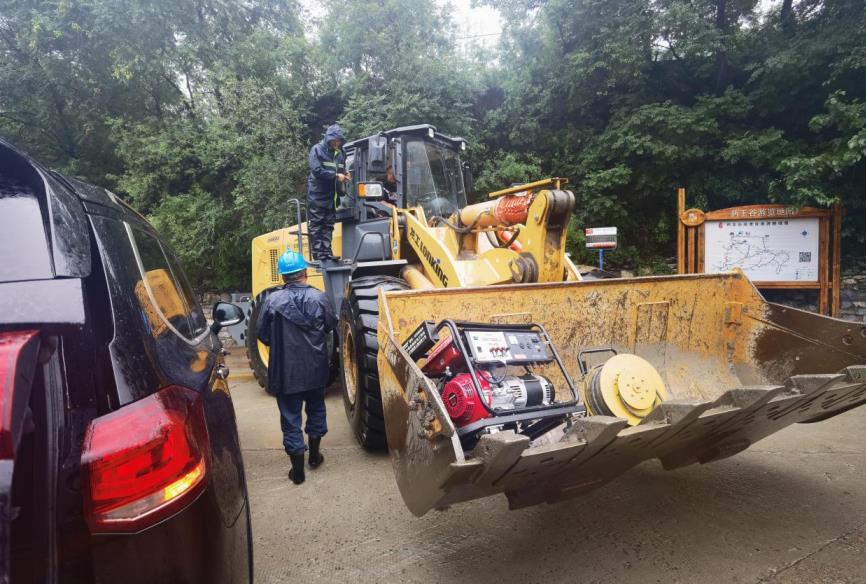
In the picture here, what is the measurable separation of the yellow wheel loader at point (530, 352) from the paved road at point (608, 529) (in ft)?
1.37

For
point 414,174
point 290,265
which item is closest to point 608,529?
point 290,265

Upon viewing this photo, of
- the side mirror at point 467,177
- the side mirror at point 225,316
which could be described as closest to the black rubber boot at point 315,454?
the side mirror at point 225,316

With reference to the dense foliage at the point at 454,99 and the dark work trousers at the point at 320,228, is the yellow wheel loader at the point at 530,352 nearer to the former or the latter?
the dark work trousers at the point at 320,228

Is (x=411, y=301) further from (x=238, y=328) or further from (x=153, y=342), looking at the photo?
(x=238, y=328)

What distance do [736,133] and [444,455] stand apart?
10.0m

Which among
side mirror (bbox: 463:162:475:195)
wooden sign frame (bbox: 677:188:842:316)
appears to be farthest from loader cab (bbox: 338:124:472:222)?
wooden sign frame (bbox: 677:188:842:316)

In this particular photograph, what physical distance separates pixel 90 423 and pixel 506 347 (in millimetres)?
1904

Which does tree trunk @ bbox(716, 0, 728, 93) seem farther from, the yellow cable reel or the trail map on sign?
the yellow cable reel

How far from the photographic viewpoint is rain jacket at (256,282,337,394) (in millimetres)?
3566

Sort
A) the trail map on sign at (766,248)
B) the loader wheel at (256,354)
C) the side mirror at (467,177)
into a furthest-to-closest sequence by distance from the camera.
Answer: the trail map on sign at (766,248), the side mirror at (467,177), the loader wheel at (256,354)

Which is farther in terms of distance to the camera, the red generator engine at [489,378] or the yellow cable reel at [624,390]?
the yellow cable reel at [624,390]

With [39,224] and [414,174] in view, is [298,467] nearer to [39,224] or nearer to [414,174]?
[39,224]

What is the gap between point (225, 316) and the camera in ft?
10.2

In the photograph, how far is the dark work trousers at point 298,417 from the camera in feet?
11.7
